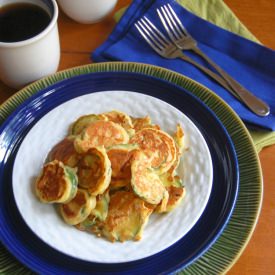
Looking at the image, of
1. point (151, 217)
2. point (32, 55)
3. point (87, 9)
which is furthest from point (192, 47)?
point (151, 217)

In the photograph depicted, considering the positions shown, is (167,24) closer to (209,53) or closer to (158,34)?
(158,34)

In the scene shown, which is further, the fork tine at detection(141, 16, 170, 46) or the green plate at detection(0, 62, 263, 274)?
the fork tine at detection(141, 16, 170, 46)

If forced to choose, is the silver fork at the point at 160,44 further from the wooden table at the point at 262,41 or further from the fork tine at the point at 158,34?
the wooden table at the point at 262,41

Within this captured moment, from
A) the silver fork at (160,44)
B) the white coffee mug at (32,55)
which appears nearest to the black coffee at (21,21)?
the white coffee mug at (32,55)

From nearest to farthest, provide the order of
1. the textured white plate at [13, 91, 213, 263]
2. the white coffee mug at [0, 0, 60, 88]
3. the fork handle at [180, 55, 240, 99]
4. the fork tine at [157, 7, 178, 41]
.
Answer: the textured white plate at [13, 91, 213, 263] < the white coffee mug at [0, 0, 60, 88] < the fork handle at [180, 55, 240, 99] < the fork tine at [157, 7, 178, 41]

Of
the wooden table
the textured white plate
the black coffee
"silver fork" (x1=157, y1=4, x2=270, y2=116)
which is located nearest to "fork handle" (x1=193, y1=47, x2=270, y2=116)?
"silver fork" (x1=157, y1=4, x2=270, y2=116)

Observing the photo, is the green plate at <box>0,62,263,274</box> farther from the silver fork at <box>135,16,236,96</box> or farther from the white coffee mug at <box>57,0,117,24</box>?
the white coffee mug at <box>57,0,117,24</box>

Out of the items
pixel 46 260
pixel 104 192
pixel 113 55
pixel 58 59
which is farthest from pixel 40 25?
pixel 46 260
